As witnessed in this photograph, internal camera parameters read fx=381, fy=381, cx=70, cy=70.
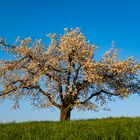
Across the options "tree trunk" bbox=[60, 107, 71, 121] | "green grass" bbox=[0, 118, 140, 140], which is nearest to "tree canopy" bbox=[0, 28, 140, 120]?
"tree trunk" bbox=[60, 107, 71, 121]

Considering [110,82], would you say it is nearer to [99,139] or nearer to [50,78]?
[50,78]

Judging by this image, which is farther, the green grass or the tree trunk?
the tree trunk

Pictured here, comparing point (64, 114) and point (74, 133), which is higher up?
point (64, 114)

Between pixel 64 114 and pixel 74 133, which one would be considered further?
pixel 64 114

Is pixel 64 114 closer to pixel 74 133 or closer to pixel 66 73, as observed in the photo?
pixel 66 73

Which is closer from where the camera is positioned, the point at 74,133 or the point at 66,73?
the point at 74,133

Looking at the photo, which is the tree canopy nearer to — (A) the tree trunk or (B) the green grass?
(A) the tree trunk

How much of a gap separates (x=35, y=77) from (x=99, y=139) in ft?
93.8

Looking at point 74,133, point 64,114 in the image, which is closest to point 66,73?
point 64,114

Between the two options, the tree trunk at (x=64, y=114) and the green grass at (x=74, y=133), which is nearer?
the green grass at (x=74, y=133)

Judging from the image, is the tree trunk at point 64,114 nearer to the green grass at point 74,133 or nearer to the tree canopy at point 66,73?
the tree canopy at point 66,73

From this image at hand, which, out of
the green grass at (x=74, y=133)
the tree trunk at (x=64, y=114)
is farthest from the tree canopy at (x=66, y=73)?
the green grass at (x=74, y=133)

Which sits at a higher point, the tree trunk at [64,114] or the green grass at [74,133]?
the tree trunk at [64,114]

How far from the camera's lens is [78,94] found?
38469 millimetres
